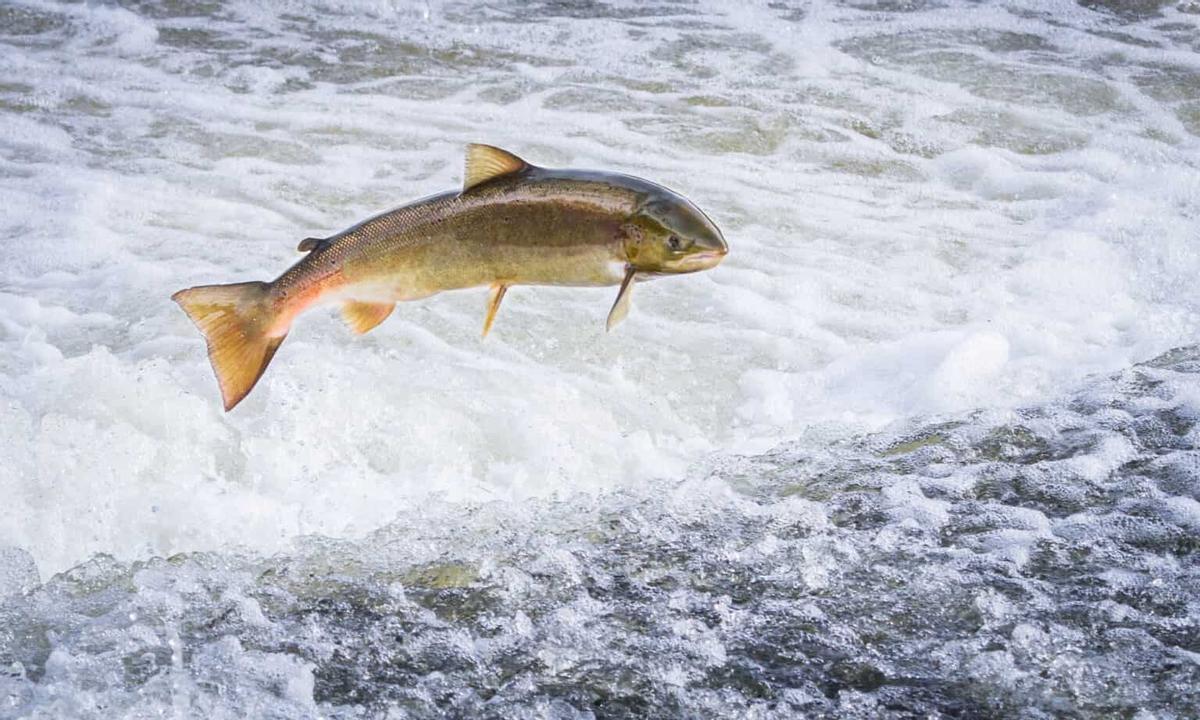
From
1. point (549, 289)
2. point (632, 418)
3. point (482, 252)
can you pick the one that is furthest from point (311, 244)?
point (549, 289)

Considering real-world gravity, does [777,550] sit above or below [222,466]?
above

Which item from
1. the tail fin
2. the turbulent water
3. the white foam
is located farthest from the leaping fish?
the white foam

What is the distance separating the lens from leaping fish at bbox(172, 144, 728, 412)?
174 centimetres

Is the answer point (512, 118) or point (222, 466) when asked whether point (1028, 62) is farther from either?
point (222, 466)

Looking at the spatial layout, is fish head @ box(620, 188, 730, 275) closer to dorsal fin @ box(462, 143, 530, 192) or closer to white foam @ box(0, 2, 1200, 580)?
dorsal fin @ box(462, 143, 530, 192)

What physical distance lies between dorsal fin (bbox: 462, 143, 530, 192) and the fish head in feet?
0.66

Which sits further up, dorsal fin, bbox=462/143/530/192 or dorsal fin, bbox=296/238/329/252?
dorsal fin, bbox=462/143/530/192

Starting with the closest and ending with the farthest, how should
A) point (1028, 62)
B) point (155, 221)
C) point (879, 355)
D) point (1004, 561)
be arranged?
point (1004, 561) < point (879, 355) < point (155, 221) < point (1028, 62)

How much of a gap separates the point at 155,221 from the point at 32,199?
581mm

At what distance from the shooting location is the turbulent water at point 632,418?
2508mm

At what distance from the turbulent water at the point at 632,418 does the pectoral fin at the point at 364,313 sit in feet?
2.62

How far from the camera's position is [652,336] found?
13.6 feet

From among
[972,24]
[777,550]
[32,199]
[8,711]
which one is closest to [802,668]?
[777,550]

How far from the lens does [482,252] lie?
184 cm
